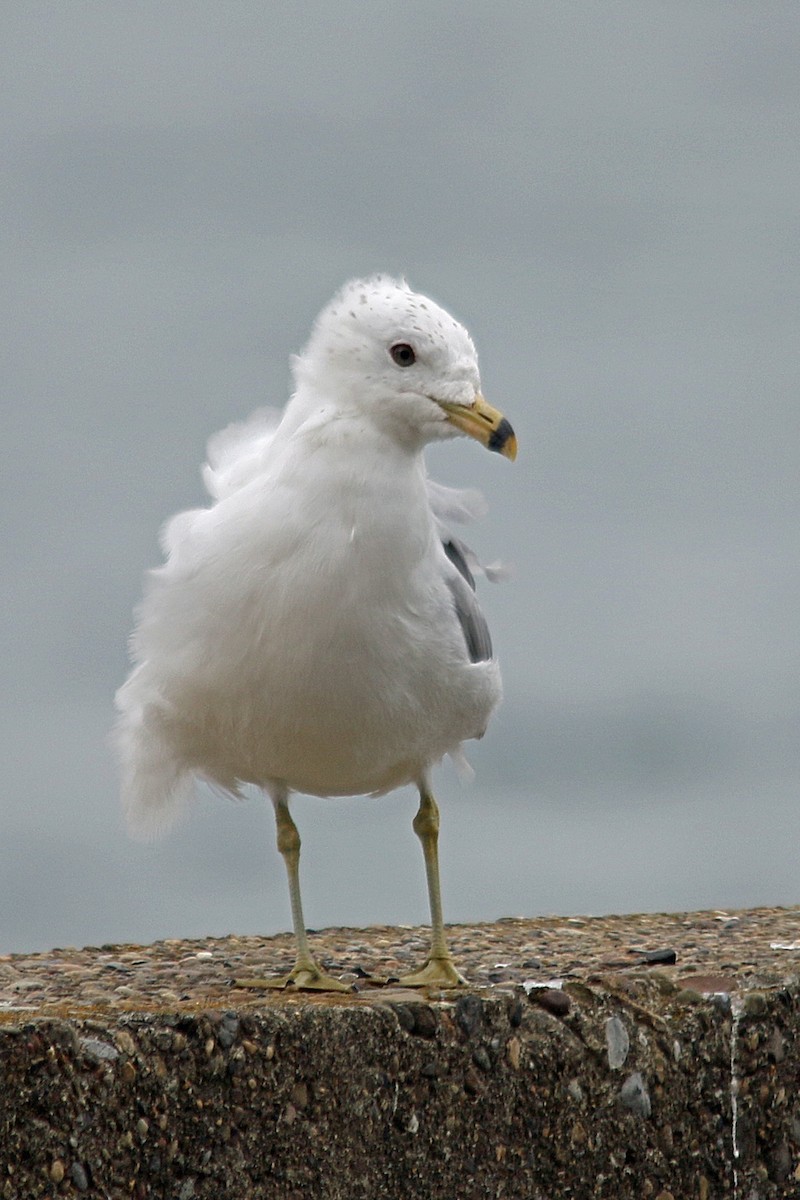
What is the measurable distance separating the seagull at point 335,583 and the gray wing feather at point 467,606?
0.06ft

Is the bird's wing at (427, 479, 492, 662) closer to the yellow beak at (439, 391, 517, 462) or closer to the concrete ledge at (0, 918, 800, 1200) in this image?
the yellow beak at (439, 391, 517, 462)

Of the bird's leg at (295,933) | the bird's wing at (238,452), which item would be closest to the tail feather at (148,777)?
the bird's leg at (295,933)

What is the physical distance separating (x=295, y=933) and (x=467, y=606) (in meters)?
1.66

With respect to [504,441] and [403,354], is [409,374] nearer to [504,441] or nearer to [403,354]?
[403,354]

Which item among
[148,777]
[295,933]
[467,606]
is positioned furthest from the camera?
[148,777]

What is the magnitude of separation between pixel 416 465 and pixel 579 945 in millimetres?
3070

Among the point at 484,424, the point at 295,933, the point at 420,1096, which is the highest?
the point at 484,424

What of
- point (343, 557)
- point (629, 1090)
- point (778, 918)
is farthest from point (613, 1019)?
point (778, 918)

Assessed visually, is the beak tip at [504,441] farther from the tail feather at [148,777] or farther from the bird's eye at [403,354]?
the tail feather at [148,777]

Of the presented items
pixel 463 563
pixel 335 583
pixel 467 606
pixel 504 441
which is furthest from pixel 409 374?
pixel 463 563

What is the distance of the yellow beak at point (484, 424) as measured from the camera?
292 inches

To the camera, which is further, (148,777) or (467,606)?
(148,777)

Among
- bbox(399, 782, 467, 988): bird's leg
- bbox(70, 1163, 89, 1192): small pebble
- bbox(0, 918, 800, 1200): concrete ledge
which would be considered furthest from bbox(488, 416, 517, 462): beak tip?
bbox(70, 1163, 89, 1192): small pebble

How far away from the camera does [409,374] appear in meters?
7.48
